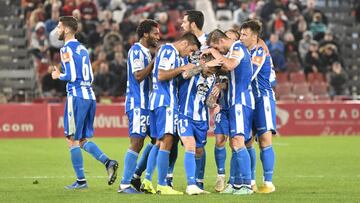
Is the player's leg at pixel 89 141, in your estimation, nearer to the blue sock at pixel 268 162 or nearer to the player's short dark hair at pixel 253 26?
the blue sock at pixel 268 162

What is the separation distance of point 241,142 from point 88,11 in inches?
719

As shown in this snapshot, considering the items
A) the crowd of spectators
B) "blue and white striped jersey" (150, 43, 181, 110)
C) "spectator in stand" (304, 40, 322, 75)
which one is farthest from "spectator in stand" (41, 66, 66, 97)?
"blue and white striped jersey" (150, 43, 181, 110)

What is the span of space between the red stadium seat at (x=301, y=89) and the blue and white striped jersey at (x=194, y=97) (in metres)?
15.8

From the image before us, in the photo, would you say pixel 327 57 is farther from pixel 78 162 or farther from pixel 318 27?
pixel 78 162

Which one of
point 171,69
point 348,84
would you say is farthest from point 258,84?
point 348,84

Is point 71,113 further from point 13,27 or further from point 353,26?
point 353,26

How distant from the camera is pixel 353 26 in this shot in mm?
32156

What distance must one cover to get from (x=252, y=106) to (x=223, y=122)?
0.53 metres

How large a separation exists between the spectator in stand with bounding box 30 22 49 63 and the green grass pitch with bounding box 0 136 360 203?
5.34 m

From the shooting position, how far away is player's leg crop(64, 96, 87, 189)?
45.0ft

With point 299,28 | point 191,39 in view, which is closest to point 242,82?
point 191,39

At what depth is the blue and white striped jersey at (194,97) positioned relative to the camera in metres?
12.6

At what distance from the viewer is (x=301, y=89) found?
2838cm

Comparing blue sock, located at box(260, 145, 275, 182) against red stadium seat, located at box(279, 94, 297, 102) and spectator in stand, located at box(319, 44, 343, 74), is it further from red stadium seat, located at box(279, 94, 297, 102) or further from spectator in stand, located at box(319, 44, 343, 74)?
spectator in stand, located at box(319, 44, 343, 74)
